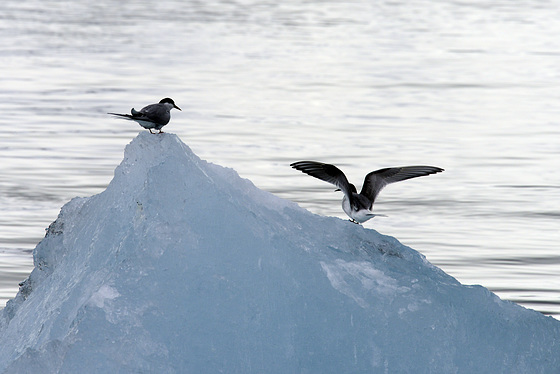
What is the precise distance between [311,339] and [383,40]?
30925mm

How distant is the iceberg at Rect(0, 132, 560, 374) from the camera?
5133 millimetres

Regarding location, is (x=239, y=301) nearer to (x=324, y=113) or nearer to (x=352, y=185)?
(x=352, y=185)

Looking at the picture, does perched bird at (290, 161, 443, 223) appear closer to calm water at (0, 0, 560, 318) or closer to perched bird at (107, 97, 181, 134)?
perched bird at (107, 97, 181, 134)

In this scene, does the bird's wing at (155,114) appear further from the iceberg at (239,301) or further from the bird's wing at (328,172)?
the bird's wing at (328,172)

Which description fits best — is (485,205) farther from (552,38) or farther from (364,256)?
(552,38)

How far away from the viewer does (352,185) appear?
625cm

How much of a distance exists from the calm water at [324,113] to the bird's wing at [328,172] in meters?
3.58

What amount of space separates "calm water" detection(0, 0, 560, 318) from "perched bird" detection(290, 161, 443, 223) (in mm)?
3121

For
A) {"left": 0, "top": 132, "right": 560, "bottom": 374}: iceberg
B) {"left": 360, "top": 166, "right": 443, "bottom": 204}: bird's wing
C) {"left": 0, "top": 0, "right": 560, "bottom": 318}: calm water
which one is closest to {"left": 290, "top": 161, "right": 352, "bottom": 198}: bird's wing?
Answer: {"left": 360, "top": 166, "right": 443, "bottom": 204}: bird's wing

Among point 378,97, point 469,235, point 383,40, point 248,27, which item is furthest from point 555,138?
point 248,27

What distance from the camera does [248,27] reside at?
38.6 metres

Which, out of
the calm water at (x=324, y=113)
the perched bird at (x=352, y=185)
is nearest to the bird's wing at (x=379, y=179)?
the perched bird at (x=352, y=185)

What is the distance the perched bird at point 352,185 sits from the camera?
6.12 metres

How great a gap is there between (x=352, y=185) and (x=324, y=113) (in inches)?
592
